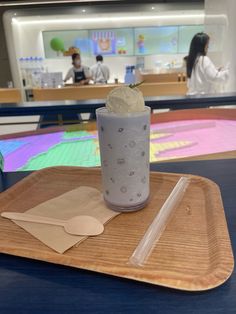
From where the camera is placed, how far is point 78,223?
509 millimetres

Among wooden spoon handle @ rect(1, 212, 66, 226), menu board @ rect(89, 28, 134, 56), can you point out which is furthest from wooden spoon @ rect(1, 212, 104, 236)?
menu board @ rect(89, 28, 134, 56)

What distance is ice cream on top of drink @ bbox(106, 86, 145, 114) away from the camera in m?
0.51

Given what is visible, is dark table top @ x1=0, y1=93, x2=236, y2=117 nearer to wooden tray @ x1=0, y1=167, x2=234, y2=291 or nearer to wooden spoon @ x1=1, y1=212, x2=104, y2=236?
wooden tray @ x1=0, y1=167, x2=234, y2=291

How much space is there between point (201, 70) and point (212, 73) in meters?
0.12

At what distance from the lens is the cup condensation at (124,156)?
1.67 feet

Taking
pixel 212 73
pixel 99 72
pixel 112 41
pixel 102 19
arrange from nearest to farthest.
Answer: pixel 212 73
pixel 99 72
pixel 102 19
pixel 112 41

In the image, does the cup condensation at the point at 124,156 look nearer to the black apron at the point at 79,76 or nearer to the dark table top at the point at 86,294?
the dark table top at the point at 86,294

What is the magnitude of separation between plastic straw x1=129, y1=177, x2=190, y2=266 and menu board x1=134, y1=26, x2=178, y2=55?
721 cm

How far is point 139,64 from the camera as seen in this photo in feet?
24.1

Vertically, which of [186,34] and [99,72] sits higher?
[186,34]

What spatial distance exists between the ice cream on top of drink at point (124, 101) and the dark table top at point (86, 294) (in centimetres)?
28

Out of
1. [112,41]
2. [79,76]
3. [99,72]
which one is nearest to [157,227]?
[79,76]

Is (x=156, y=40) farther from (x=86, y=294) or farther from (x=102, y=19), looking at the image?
(x=86, y=294)

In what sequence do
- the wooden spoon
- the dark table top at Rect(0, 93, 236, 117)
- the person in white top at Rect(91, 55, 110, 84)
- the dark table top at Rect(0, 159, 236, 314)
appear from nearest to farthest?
the dark table top at Rect(0, 159, 236, 314) → the wooden spoon → the dark table top at Rect(0, 93, 236, 117) → the person in white top at Rect(91, 55, 110, 84)
